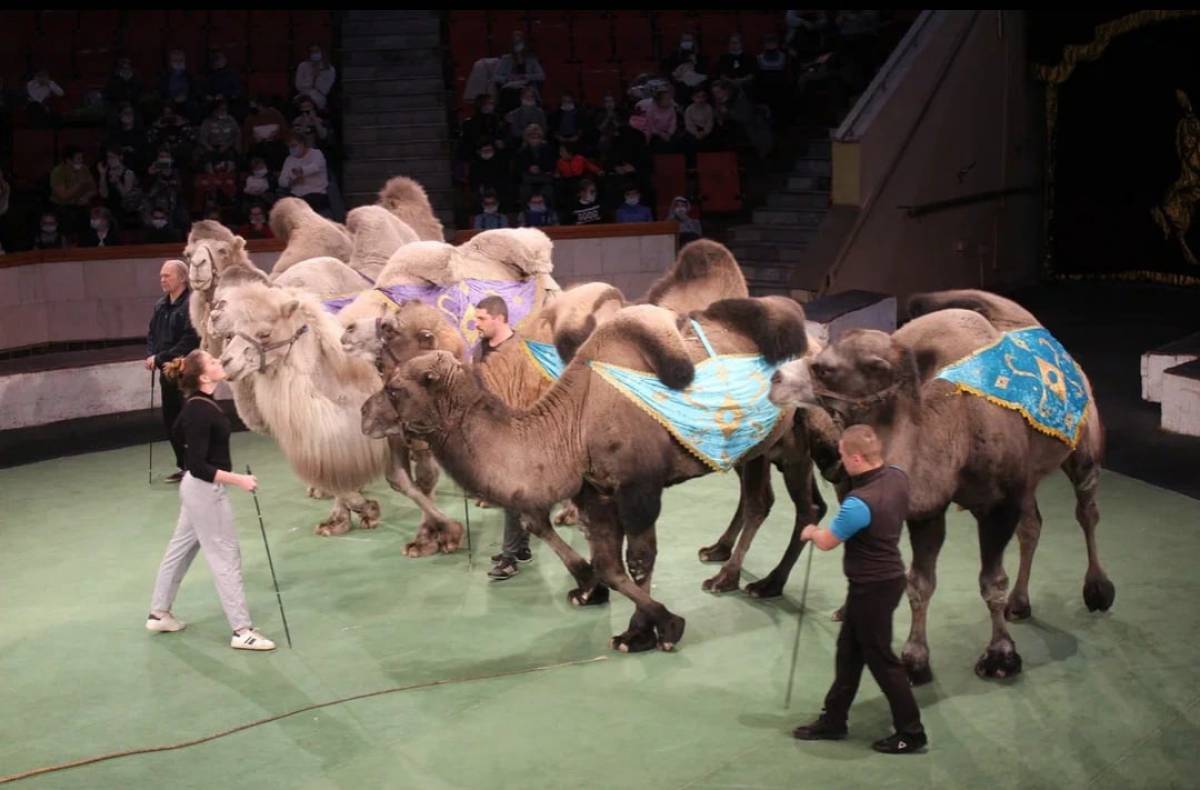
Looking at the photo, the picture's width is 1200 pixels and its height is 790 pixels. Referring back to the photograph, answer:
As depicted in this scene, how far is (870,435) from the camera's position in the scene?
6371mm

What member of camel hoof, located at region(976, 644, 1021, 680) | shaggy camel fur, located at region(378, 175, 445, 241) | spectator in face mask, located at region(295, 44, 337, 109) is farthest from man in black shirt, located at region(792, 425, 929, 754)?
spectator in face mask, located at region(295, 44, 337, 109)

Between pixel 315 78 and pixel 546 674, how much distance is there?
13.5 m

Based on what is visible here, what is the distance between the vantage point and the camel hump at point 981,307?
7.88 meters

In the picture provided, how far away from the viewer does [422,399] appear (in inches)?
288

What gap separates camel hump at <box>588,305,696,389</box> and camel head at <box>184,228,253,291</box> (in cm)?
412

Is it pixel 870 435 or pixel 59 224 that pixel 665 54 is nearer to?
pixel 59 224

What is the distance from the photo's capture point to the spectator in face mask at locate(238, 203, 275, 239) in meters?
17.0

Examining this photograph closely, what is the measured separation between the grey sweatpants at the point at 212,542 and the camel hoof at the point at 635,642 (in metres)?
2.14

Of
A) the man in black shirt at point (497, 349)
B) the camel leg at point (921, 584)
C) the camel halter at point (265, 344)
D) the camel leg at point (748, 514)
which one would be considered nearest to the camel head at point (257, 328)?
the camel halter at point (265, 344)

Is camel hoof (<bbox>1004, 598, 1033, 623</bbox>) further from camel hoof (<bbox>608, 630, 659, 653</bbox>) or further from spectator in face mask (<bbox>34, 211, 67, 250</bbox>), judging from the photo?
spectator in face mask (<bbox>34, 211, 67, 250</bbox>)

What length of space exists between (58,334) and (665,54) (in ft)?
31.8

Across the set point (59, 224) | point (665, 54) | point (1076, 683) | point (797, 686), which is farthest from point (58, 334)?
point (1076, 683)

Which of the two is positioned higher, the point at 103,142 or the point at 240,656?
the point at 103,142

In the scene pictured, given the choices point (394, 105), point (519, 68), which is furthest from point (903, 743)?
point (394, 105)
